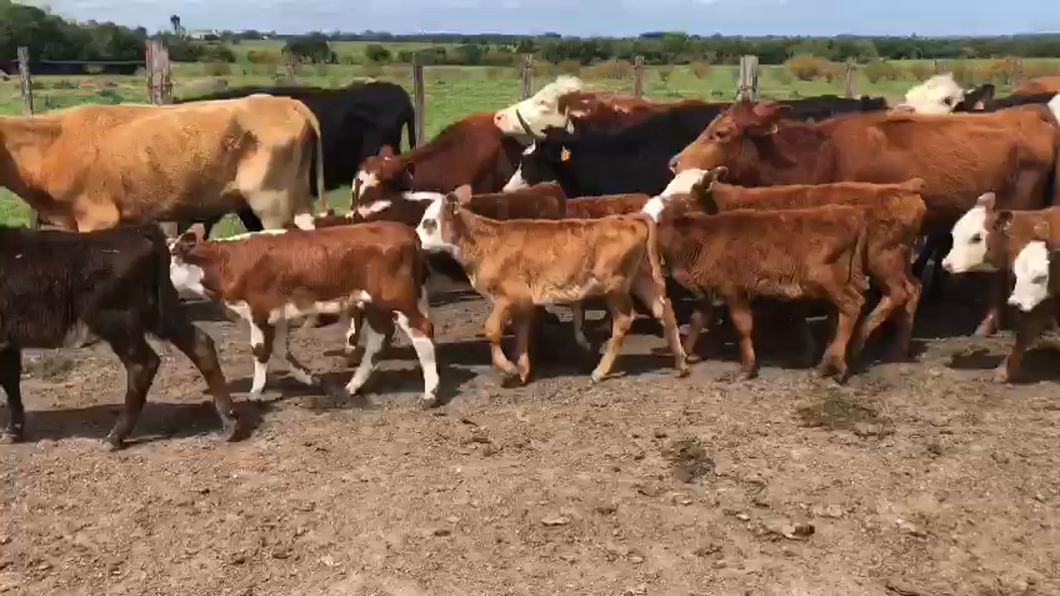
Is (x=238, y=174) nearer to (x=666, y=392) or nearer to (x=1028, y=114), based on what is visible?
(x=666, y=392)

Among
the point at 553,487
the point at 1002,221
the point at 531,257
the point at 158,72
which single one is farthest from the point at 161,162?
the point at 1002,221

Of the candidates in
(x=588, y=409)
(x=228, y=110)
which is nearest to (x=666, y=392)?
(x=588, y=409)

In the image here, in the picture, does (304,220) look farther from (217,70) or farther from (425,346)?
(217,70)

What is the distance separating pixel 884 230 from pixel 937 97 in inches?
216

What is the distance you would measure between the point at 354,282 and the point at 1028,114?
616 cm

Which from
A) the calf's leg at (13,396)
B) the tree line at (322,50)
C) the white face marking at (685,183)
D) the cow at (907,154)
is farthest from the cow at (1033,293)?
the tree line at (322,50)

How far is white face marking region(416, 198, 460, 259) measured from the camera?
7.24m

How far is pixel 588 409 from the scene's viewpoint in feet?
22.2

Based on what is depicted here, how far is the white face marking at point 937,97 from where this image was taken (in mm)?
12172

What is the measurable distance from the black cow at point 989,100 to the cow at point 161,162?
7.71 metres

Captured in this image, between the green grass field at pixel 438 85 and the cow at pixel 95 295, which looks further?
the green grass field at pixel 438 85

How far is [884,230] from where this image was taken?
7.55 meters

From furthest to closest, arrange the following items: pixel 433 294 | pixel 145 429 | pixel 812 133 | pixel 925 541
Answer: pixel 433 294 < pixel 812 133 < pixel 145 429 < pixel 925 541

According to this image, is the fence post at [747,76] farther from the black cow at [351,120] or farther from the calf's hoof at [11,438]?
the calf's hoof at [11,438]
